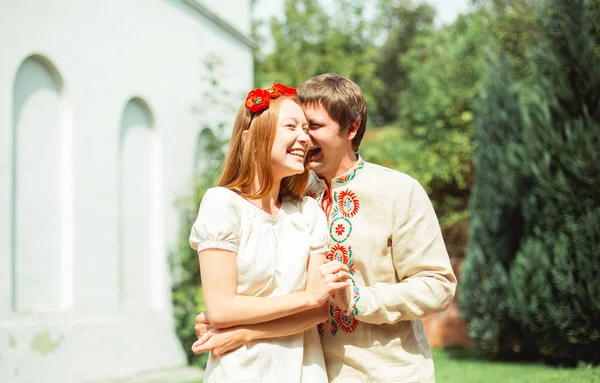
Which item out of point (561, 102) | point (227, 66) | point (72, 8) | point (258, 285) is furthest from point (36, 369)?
point (561, 102)

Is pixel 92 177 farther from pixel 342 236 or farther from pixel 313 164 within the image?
pixel 342 236

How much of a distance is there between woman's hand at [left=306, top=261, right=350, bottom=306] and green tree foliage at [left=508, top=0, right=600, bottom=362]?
17.2 feet

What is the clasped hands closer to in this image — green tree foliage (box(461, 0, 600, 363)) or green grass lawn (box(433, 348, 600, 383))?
green grass lawn (box(433, 348, 600, 383))

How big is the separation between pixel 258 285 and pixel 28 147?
4.70 meters

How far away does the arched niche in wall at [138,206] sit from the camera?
25.0 feet

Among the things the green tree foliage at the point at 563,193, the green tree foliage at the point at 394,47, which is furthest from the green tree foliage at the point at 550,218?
the green tree foliage at the point at 394,47

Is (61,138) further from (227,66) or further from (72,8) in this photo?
(227,66)

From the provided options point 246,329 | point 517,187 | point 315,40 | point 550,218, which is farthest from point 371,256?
point 315,40

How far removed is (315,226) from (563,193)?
531 cm

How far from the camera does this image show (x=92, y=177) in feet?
22.5

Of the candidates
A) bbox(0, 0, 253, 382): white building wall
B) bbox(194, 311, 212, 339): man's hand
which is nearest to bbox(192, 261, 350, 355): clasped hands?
bbox(194, 311, 212, 339): man's hand

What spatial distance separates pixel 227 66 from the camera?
9.73 metres

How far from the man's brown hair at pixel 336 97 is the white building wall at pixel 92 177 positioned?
4.07m

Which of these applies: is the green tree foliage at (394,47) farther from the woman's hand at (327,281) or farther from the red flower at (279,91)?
the woman's hand at (327,281)
